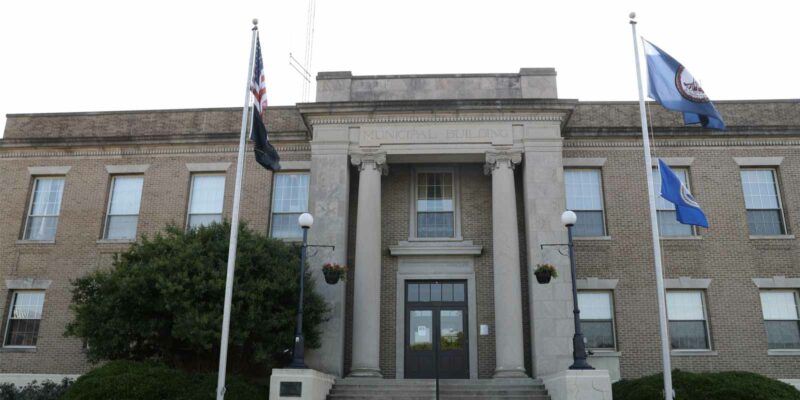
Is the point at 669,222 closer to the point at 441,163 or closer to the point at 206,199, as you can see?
the point at 441,163

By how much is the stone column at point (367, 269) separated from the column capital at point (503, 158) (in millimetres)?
3326

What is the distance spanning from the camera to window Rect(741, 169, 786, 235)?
871 inches

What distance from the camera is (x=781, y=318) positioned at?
21.0m

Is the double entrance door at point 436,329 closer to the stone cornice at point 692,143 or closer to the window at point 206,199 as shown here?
the stone cornice at point 692,143

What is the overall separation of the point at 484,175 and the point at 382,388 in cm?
810

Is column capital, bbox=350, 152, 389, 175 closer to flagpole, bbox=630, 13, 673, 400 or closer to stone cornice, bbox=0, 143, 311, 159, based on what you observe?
stone cornice, bbox=0, 143, 311, 159

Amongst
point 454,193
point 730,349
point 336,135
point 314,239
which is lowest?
point 730,349

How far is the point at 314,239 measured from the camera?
20234 millimetres

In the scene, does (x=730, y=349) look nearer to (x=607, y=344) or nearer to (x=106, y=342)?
(x=607, y=344)

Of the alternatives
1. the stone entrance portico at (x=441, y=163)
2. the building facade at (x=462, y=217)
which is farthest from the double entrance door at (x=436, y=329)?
the stone entrance portico at (x=441, y=163)

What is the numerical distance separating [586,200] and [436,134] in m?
5.60

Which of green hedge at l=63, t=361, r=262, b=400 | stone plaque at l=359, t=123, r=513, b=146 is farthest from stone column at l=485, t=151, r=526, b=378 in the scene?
green hedge at l=63, t=361, r=262, b=400

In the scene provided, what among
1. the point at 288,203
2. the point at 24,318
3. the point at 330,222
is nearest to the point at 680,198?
the point at 330,222

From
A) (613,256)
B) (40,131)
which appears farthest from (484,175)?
(40,131)
